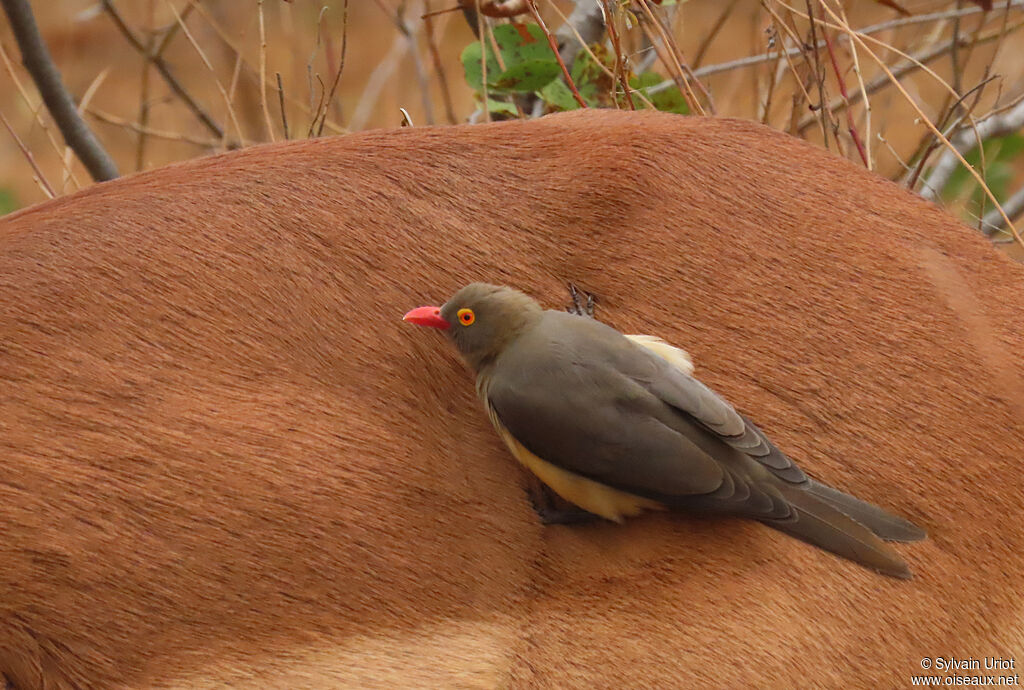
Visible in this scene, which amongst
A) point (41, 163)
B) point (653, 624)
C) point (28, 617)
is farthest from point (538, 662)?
point (41, 163)

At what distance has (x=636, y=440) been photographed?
3.96 feet

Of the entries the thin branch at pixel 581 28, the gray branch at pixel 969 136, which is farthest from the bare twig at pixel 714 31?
the gray branch at pixel 969 136

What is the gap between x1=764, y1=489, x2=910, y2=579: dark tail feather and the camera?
1219mm

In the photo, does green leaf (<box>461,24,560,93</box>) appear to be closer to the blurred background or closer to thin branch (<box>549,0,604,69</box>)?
the blurred background

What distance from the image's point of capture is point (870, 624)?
1278 millimetres

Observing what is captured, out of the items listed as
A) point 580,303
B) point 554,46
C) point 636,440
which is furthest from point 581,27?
point 636,440

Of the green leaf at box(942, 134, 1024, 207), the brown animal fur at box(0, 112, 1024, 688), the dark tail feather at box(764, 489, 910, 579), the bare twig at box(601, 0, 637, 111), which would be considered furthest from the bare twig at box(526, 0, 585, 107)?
the green leaf at box(942, 134, 1024, 207)

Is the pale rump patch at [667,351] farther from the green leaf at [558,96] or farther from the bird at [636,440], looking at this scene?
the green leaf at [558,96]

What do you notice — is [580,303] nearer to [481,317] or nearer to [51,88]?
[481,317]

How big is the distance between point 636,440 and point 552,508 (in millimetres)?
174

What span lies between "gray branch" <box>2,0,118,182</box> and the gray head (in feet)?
4.54

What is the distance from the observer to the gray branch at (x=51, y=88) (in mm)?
2193

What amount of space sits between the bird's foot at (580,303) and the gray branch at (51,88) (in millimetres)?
1441

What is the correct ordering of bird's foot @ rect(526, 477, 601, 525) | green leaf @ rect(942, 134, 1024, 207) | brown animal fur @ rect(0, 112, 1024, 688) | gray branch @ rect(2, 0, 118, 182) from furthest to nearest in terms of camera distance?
green leaf @ rect(942, 134, 1024, 207) < gray branch @ rect(2, 0, 118, 182) < bird's foot @ rect(526, 477, 601, 525) < brown animal fur @ rect(0, 112, 1024, 688)
